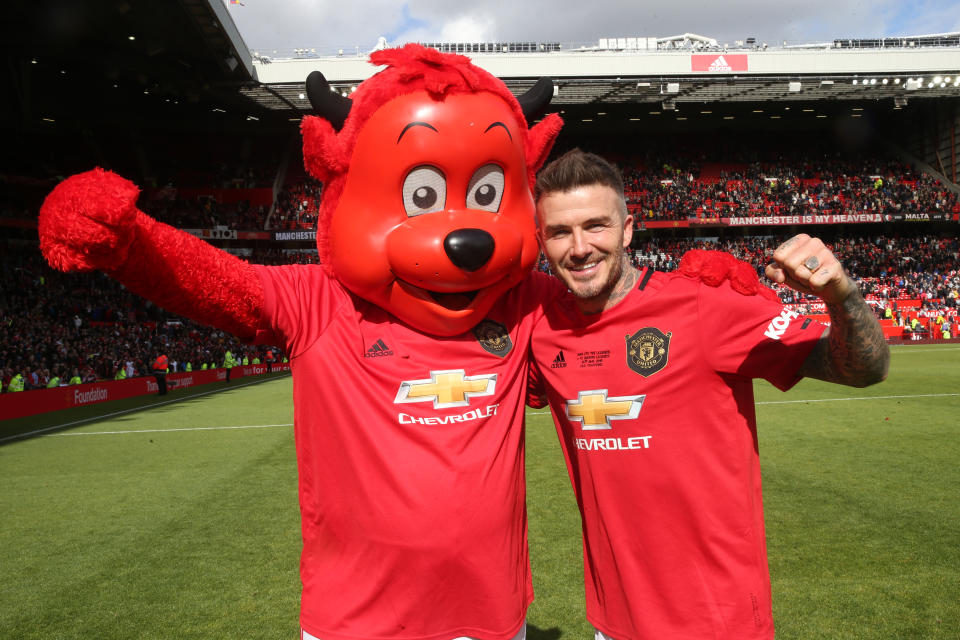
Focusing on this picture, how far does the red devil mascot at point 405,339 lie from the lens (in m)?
2.25

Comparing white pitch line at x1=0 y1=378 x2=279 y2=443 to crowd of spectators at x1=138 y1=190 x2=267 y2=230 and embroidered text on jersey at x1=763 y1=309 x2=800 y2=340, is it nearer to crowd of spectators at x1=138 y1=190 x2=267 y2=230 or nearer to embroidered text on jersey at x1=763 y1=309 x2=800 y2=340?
embroidered text on jersey at x1=763 y1=309 x2=800 y2=340

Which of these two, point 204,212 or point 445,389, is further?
point 204,212

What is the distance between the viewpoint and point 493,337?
8.26 feet

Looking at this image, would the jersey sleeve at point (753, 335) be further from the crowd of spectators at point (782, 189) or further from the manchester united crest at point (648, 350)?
the crowd of spectators at point (782, 189)

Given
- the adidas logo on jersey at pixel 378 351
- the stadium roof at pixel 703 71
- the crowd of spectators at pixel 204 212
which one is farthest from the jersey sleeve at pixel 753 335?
the crowd of spectators at pixel 204 212

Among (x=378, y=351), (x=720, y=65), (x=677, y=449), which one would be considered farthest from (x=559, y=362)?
(x=720, y=65)

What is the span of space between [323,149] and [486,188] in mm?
628

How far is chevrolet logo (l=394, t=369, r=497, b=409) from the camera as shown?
2332 mm

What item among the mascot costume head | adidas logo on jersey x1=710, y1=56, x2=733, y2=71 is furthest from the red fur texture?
adidas logo on jersey x1=710, y1=56, x2=733, y2=71

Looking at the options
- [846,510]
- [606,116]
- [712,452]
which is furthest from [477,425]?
[606,116]

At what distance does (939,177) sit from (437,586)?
43714 mm

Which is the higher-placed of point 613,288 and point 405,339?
point 613,288

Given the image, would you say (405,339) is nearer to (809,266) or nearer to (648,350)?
(648,350)

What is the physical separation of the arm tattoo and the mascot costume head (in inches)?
41.7
